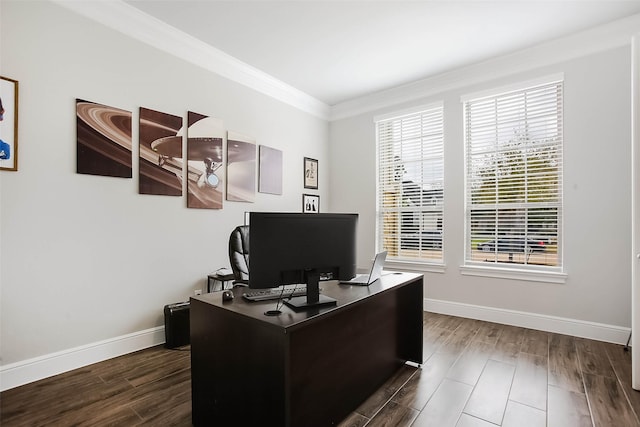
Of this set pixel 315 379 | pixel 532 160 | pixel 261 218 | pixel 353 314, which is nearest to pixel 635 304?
pixel 532 160

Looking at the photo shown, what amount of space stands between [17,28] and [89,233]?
5.04 feet

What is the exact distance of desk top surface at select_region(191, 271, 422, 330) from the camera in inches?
56.2

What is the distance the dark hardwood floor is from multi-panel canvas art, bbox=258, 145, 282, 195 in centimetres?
210

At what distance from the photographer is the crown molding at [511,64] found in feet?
9.93

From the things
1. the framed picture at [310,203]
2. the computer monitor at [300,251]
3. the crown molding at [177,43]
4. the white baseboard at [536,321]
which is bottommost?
the white baseboard at [536,321]

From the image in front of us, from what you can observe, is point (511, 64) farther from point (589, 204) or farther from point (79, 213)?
point (79, 213)

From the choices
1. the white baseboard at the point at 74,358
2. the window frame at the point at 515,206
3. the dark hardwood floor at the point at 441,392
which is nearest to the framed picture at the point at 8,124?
the white baseboard at the point at 74,358

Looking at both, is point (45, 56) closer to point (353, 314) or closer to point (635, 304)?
point (353, 314)

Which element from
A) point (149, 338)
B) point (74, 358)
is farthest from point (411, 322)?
point (74, 358)

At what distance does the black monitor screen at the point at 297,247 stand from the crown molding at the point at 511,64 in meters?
3.12

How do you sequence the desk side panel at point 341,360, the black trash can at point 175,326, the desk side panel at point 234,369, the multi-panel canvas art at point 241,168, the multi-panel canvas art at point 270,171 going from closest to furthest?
the desk side panel at point 234,369 → the desk side panel at point 341,360 → the black trash can at point 175,326 → the multi-panel canvas art at point 241,168 → the multi-panel canvas art at point 270,171

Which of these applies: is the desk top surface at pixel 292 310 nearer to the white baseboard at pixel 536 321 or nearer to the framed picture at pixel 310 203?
the white baseboard at pixel 536 321

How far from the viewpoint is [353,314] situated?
193 cm

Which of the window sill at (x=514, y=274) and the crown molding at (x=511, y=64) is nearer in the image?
the crown molding at (x=511, y=64)
